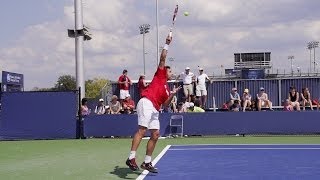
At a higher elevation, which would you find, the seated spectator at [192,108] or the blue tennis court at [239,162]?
the seated spectator at [192,108]

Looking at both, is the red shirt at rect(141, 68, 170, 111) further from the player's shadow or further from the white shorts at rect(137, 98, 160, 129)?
the player's shadow

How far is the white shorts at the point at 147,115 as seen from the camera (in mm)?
9055

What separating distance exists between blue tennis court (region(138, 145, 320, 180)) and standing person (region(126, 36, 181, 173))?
39cm

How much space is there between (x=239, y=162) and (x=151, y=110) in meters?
2.63

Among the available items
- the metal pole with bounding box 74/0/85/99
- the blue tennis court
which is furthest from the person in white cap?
the blue tennis court

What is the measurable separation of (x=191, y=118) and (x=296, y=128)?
12.8 ft

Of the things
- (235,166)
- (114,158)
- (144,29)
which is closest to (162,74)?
(235,166)

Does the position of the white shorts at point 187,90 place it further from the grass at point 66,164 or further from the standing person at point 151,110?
the standing person at point 151,110

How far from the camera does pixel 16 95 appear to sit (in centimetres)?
2042

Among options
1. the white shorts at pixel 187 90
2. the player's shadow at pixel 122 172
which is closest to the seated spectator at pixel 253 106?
the white shorts at pixel 187 90

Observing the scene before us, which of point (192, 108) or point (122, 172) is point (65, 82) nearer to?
point (192, 108)

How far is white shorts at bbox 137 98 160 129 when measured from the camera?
29.7 feet

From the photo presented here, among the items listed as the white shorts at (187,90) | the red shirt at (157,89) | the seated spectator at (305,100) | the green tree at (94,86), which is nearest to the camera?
the red shirt at (157,89)

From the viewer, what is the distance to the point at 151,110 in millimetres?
9109
